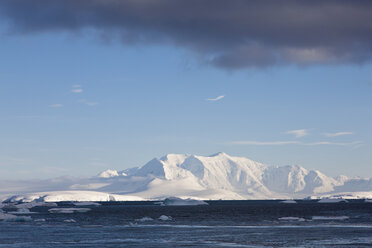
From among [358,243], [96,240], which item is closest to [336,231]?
[358,243]

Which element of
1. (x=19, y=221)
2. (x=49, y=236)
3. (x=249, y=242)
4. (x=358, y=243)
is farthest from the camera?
(x=19, y=221)

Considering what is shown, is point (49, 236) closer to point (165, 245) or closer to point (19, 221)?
point (165, 245)

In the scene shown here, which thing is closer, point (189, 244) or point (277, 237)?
point (189, 244)

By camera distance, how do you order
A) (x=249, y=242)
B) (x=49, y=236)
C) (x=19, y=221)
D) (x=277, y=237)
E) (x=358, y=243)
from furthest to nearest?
(x=19, y=221)
(x=49, y=236)
(x=277, y=237)
(x=249, y=242)
(x=358, y=243)

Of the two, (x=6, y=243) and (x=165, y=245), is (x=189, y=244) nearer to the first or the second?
(x=165, y=245)

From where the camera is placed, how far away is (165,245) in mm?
51688

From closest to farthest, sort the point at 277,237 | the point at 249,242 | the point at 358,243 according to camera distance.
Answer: the point at 358,243
the point at 249,242
the point at 277,237

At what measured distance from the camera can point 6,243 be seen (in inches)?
2132

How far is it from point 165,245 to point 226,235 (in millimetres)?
12458

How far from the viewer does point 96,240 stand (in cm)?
5678

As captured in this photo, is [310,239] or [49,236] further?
[49,236]

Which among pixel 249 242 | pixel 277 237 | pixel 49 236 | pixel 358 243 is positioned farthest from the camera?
pixel 49 236

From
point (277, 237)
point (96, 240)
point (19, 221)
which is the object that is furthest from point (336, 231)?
point (19, 221)

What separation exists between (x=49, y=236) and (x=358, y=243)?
98.0ft
